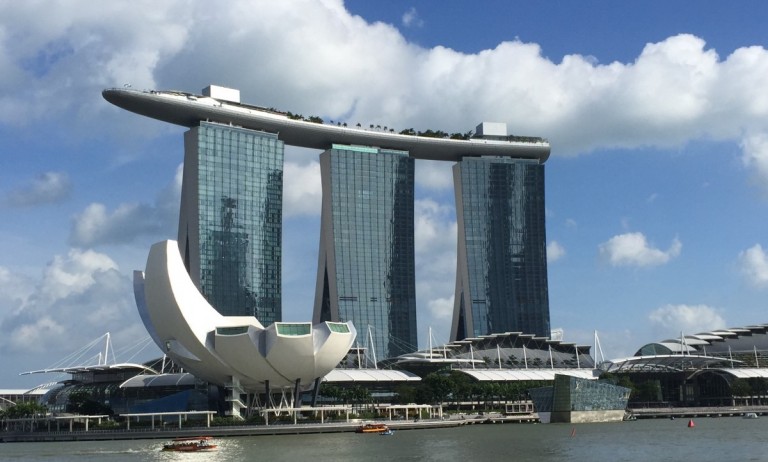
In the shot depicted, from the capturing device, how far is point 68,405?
13475cm

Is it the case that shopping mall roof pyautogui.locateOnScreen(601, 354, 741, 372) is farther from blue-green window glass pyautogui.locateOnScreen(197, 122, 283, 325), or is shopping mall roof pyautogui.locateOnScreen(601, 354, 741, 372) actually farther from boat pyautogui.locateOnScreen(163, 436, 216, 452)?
boat pyautogui.locateOnScreen(163, 436, 216, 452)

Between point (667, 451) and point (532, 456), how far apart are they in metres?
10.9

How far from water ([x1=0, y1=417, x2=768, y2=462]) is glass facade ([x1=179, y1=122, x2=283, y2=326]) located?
5324 cm

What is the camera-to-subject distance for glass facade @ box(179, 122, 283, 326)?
157375 millimetres

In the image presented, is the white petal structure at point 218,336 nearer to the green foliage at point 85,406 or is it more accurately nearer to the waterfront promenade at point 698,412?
the green foliage at point 85,406

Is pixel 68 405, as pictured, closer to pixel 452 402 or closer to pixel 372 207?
pixel 452 402

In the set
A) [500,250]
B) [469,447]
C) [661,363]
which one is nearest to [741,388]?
[661,363]

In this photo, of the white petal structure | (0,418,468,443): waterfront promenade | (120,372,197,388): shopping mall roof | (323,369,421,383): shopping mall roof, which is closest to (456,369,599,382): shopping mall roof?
(323,369,421,383): shopping mall roof

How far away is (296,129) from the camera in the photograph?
548 feet

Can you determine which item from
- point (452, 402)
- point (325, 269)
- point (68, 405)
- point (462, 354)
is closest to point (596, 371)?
point (462, 354)

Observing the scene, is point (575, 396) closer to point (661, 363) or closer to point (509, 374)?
point (509, 374)

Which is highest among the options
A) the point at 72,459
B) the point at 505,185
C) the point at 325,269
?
the point at 505,185

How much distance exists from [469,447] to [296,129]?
94.0 meters

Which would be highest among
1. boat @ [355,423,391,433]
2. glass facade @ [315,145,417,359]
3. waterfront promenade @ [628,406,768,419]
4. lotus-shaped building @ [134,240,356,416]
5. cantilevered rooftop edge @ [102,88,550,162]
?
cantilevered rooftop edge @ [102,88,550,162]
